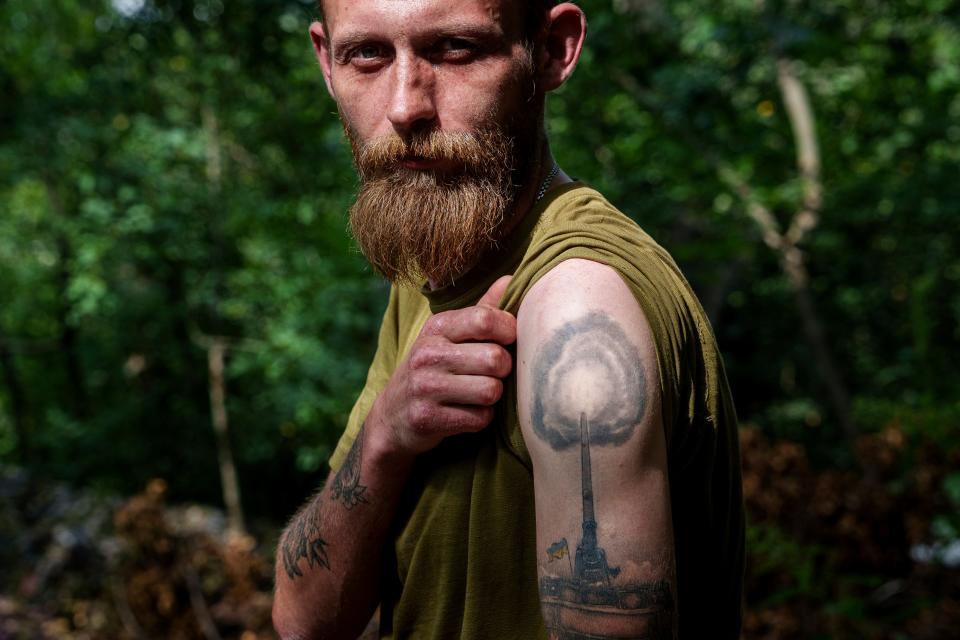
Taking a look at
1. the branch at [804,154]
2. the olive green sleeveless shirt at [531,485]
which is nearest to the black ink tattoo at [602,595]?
Answer: the olive green sleeveless shirt at [531,485]

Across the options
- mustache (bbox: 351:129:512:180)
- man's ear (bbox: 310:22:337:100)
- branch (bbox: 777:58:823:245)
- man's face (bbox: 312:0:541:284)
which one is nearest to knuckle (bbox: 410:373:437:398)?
man's face (bbox: 312:0:541:284)

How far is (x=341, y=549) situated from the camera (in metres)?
1.56

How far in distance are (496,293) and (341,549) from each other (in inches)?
21.9

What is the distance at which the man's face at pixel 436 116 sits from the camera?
1.38m

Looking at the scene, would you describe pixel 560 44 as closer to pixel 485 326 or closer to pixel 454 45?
pixel 454 45

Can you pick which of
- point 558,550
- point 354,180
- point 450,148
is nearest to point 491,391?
point 558,550

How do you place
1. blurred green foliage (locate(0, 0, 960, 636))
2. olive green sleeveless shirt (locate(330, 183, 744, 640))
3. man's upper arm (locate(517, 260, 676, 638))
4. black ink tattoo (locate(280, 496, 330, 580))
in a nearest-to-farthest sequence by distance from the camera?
1. man's upper arm (locate(517, 260, 676, 638))
2. olive green sleeveless shirt (locate(330, 183, 744, 640))
3. black ink tattoo (locate(280, 496, 330, 580))
4. blurred green foliage (locate(0, 0, 960, 636))

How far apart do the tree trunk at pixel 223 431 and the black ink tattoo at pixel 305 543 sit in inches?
272

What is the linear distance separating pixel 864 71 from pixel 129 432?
830 cm

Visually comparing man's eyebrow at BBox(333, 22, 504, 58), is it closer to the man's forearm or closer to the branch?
the man's forearm

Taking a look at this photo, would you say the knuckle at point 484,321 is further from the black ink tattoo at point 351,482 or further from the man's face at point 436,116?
the black ink tattoo at point 351,482

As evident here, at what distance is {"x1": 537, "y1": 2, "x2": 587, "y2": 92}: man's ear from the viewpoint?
4.98 feet

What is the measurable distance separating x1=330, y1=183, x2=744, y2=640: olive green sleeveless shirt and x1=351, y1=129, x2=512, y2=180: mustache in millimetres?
127

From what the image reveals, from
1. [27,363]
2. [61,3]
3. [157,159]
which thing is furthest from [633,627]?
[27,363]
